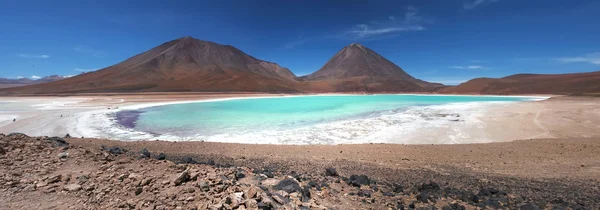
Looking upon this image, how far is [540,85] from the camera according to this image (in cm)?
7288

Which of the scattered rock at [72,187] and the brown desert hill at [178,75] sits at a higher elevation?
the brown desert hill at [178,75]

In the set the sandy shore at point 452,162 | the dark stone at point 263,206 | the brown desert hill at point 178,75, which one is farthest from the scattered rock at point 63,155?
the brown desert hill at point 178,75

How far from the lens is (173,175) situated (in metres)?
3.02

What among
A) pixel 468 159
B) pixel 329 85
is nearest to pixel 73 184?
pixel 468 159

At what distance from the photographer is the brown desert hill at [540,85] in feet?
199

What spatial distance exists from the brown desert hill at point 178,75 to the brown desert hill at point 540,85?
2301 inches

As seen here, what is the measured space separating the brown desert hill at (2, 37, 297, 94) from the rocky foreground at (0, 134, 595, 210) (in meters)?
67.3

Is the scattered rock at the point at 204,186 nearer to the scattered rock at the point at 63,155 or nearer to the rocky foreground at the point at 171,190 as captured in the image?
the rocky foreground at the point at 171,190

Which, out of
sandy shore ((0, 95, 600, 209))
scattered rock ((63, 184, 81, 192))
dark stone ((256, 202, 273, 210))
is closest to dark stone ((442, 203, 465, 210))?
sandy shore ((0, 95, 600, 209))

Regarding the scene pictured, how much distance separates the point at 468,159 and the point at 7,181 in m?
7.68

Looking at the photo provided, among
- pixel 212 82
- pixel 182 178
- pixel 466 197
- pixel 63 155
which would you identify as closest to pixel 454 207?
pixel 466 197

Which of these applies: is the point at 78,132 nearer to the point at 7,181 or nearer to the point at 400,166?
the point at 7,181

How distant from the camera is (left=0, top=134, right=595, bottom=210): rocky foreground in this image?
2.55 m

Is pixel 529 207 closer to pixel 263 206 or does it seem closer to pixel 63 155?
pixel 263 206
